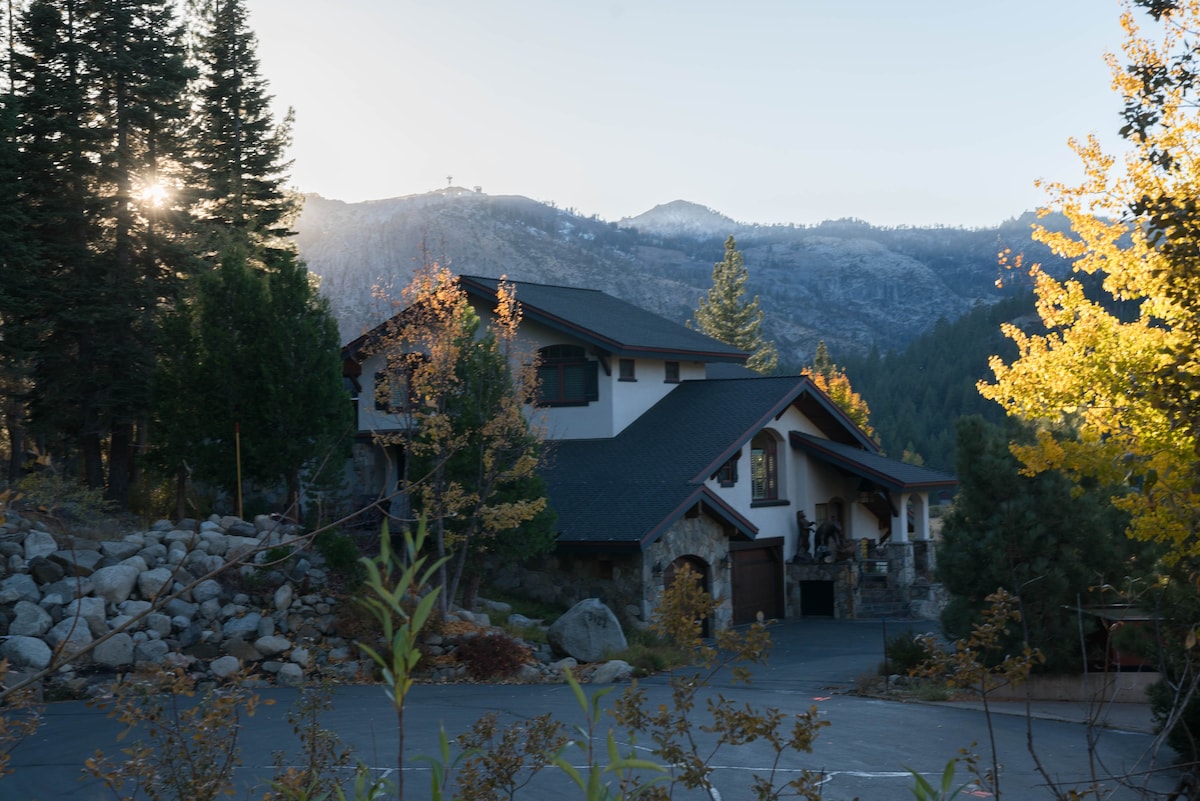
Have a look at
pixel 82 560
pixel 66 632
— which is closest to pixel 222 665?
pixel 66 632

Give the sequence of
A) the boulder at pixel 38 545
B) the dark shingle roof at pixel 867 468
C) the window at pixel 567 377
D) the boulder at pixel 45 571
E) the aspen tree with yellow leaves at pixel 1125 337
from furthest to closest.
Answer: the dark shingle roof at pixel 867 468 < the window at pixel 567 377 < the boulder at pixel 38 545 < the boulder at pixel 45 571 < the aspen tree with yellow leaves at pixel 1125 337

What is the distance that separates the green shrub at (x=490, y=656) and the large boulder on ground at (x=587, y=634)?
107 centimetres

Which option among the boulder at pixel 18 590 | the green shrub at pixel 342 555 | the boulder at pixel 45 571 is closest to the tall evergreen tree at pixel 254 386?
the green shrub at pixel 342 555

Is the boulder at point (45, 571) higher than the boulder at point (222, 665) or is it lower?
higher

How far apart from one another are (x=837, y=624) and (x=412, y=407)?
13.2 m

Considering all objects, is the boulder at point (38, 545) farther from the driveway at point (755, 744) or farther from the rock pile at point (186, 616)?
the driveway at point (755, 744)

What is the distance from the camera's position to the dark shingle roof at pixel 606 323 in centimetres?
3036

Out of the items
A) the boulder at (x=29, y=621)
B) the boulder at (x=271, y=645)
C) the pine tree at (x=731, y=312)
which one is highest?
the pine tree at (x=731, y=312)

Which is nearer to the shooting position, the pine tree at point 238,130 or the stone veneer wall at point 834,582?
the stone veneer wall at point 834,582

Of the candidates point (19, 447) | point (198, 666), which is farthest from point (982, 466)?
point (19, 447)

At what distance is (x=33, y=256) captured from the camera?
1131 inches

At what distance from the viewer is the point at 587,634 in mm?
22125

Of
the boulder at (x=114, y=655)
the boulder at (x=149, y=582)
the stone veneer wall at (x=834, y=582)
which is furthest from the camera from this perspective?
the stone veneer wall at (x=834, y=582)

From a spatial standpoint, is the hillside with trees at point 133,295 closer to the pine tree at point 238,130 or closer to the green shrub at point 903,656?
the pine tree at point 238,130
